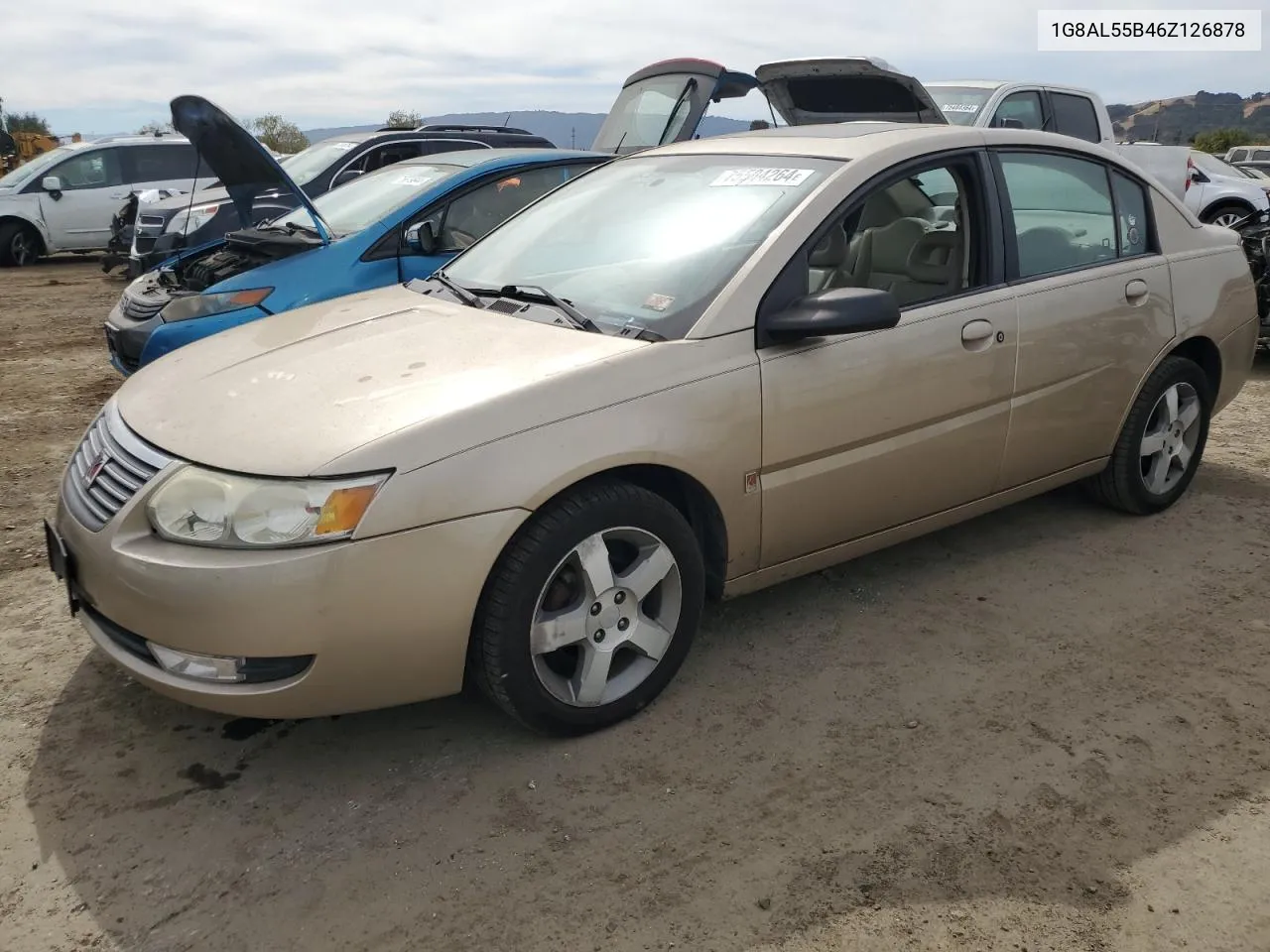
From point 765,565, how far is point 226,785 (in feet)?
5.28

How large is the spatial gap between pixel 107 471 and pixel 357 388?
681 mm

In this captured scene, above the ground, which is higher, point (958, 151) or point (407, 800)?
point (958, 151)

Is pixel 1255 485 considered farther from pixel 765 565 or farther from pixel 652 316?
pixel 652 316

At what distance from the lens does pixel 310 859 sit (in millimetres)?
2398

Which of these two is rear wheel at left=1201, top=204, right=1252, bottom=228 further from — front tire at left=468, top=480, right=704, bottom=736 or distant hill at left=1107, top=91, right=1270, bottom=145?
distant hill at left=1107, top=91, right=1270, bottom=145

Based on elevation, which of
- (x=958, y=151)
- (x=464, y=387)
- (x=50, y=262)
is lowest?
(x=50, y=262)

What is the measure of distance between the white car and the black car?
4315 mm

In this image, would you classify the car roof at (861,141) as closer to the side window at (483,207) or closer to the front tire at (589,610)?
the front tire at (589,610)

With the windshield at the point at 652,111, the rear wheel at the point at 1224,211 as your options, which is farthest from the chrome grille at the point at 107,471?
the rear wheel at the point at 1224,211

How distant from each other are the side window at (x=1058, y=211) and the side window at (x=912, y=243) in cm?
20

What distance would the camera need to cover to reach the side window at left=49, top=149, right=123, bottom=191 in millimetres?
13773

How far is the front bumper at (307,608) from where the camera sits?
2377mm

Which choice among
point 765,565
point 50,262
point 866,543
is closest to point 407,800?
point 765,565

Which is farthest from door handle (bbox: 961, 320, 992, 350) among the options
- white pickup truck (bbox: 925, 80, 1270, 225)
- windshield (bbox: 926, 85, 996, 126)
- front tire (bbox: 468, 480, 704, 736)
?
windshield (bbox: 926, 85, 996, 126)
